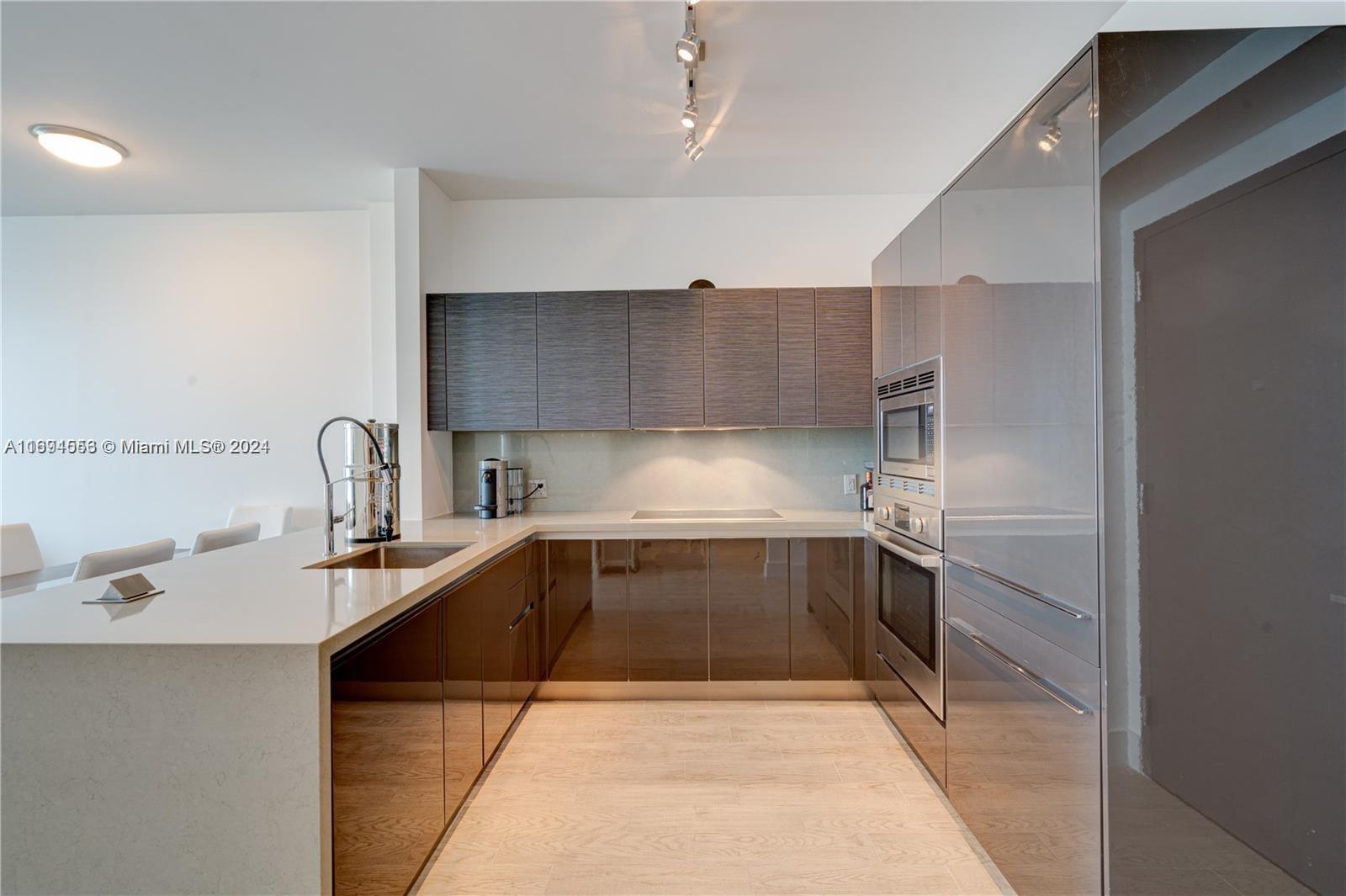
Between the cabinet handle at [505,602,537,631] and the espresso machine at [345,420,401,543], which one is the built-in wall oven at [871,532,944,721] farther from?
the espresso machine at [345,420,401,543]

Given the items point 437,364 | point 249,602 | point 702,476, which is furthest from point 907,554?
point 437,364

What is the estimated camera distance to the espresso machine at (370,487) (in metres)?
2.44

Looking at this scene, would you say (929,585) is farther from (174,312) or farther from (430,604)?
(174,312)

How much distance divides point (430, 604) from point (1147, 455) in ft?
5.81

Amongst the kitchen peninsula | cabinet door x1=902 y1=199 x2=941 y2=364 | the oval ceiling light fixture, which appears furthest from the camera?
the oval ceiling light fixture

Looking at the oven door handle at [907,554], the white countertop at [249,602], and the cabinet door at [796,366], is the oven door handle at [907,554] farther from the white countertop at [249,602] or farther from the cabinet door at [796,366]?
the white countertop at [249,602]

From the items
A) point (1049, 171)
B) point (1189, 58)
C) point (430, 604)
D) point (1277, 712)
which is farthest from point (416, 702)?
point (1189, 58)

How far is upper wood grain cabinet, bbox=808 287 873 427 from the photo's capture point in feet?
10.7

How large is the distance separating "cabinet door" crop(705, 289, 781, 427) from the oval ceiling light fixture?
9.42 feet

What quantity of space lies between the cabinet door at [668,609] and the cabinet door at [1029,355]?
1.32m

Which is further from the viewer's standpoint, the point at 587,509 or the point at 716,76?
the point at 587,509

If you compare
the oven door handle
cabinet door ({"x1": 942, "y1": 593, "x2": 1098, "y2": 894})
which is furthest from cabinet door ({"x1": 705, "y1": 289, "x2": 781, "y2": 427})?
cabinet door ({"x1": 942, "y1": 593, "x2": 1098, "y2": 894})

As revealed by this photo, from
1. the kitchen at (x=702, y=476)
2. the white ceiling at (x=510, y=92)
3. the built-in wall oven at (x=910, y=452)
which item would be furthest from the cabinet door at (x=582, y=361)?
the built-in wall oven at (x=910, y=452)

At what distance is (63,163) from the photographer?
3.05 metres
